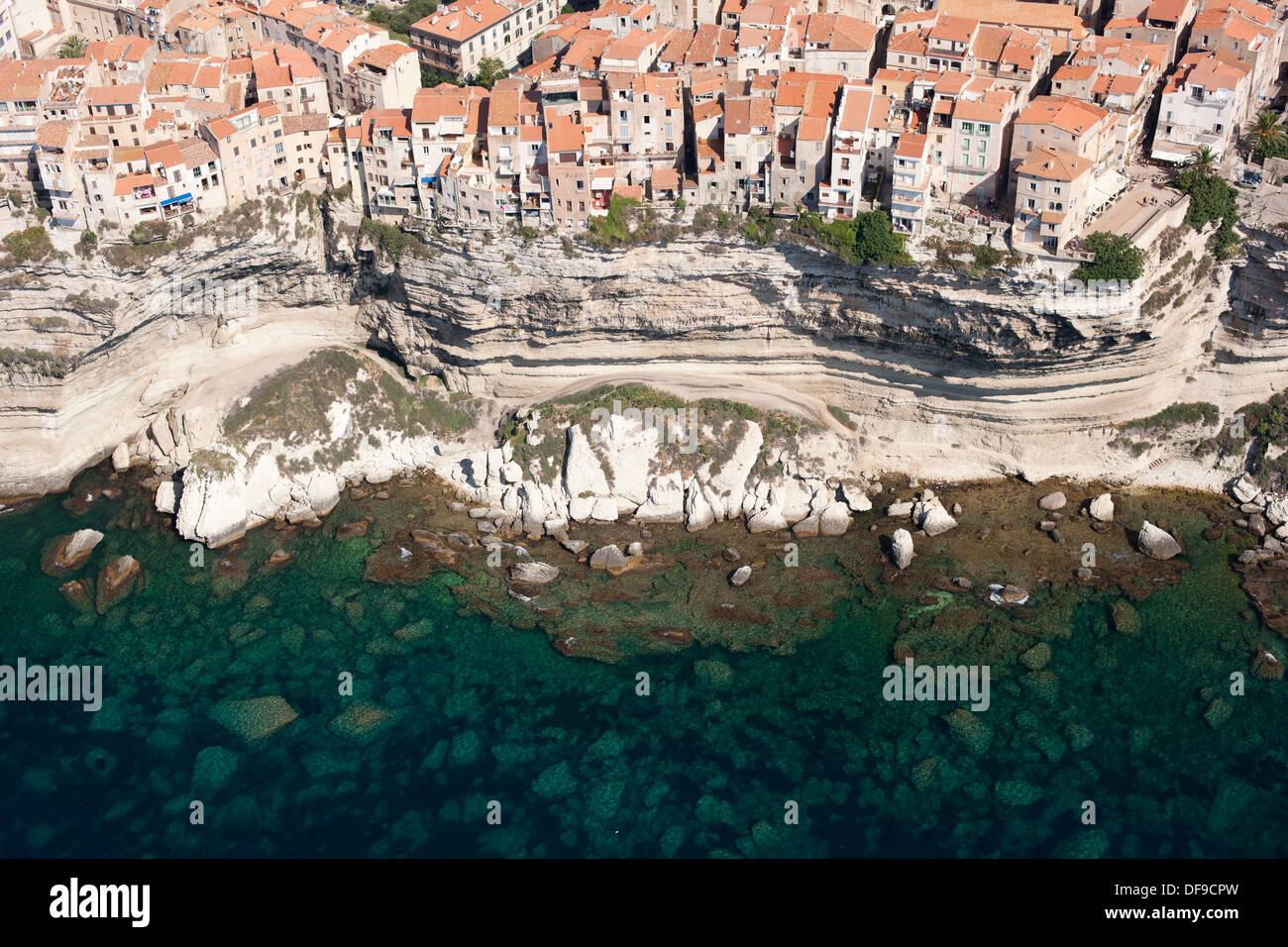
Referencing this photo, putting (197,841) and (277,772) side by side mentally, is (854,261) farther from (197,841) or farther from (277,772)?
(197,841)

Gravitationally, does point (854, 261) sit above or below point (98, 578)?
above

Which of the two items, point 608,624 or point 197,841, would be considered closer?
point 197,841

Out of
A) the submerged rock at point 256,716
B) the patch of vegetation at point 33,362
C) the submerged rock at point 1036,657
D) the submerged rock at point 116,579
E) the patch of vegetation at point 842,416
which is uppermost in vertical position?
the patch of vegetation at point 33,362

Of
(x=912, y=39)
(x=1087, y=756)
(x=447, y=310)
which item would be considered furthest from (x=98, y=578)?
(x=912, y=39)

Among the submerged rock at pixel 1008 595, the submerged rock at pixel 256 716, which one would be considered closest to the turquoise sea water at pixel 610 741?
the submerged rock at pixel 256 716

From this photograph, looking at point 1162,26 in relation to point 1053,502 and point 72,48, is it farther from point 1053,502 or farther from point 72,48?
point 72,48

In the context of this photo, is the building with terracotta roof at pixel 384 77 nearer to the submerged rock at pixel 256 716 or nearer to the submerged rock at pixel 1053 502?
the submerged rock at pixel 256 716
